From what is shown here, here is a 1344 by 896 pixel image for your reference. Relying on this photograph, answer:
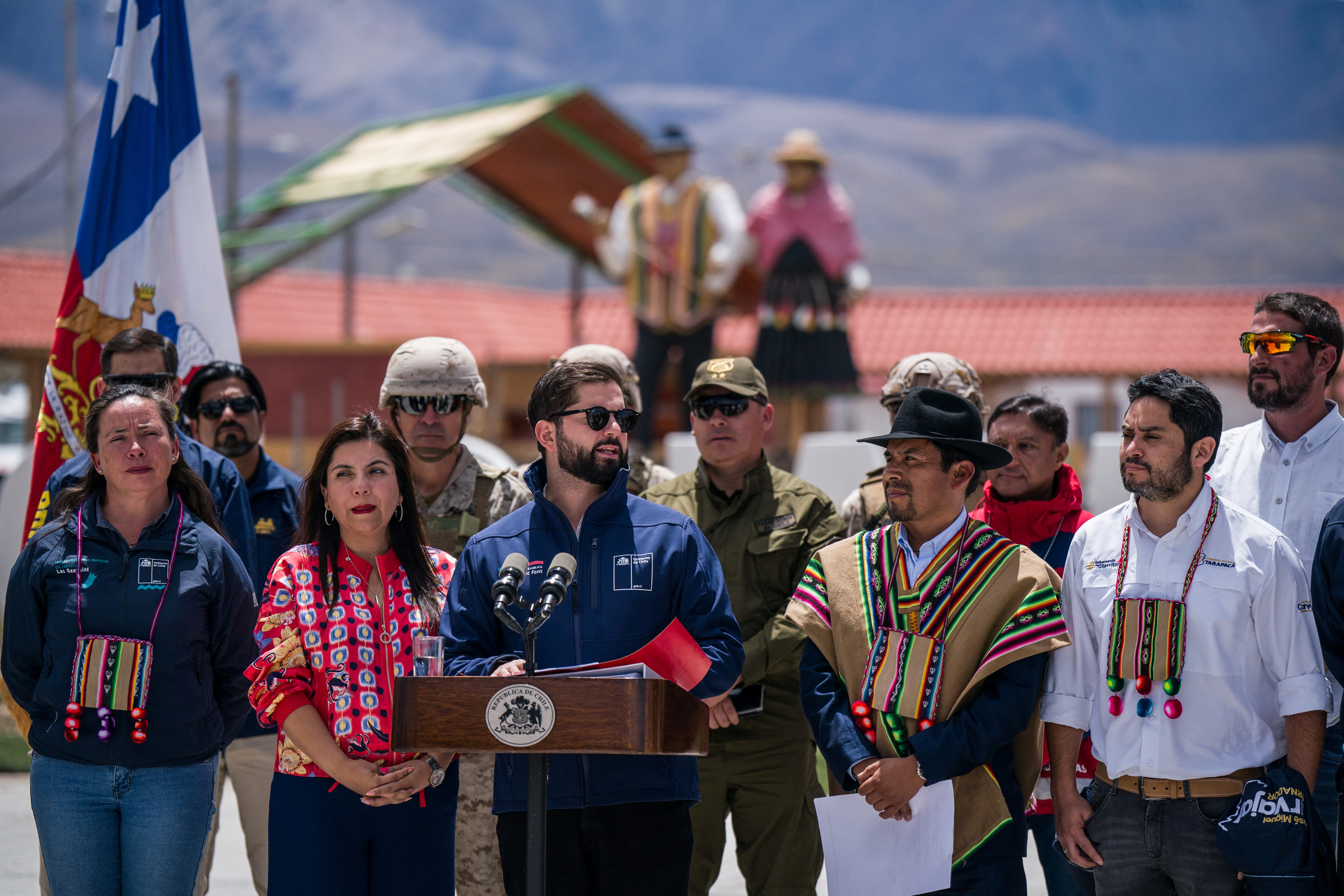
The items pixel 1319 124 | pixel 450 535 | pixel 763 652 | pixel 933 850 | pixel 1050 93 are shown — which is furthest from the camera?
pixel 1050 93

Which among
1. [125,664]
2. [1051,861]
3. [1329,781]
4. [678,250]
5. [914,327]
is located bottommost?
[1051,861]

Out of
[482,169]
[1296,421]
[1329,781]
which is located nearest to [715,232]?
[482,169]

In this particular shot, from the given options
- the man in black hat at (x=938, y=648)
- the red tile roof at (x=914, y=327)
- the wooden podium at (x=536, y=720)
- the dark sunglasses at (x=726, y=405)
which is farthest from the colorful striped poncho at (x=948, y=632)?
the red tile roof at (x=914, y=327)

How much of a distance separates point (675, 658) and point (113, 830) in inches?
65.4

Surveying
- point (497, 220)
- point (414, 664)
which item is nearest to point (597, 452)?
point (414, 664)

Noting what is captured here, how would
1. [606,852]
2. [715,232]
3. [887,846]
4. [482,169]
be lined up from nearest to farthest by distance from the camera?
[606,852], [887,846], [715,232], [482,169]

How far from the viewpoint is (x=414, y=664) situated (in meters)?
3.47

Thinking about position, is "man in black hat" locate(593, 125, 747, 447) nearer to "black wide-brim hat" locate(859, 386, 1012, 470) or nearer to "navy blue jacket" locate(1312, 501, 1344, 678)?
"black wide-brim hat" locate(859, 386, 1012, 470)

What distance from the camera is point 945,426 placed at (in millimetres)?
3502

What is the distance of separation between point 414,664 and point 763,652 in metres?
1.28

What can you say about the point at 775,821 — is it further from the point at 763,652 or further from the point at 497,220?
the point at 497,220

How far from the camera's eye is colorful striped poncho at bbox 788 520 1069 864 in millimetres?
3381

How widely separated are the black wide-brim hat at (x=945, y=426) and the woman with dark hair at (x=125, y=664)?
6.30 feet

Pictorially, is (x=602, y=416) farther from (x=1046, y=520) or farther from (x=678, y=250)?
(x=678, y=250)
